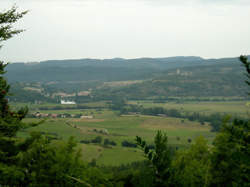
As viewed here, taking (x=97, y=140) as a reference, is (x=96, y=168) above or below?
above

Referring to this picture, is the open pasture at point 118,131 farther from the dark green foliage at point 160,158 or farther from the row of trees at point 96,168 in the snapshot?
the dark green foliage at point 160,158

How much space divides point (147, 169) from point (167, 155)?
0.76 ft

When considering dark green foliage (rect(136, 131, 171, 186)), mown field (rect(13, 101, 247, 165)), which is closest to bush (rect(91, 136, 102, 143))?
mown field (rect(13, 101, 247, 165))

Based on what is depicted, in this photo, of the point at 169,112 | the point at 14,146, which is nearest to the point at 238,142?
the point at 14,146

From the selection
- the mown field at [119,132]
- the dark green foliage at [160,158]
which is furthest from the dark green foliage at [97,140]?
the dark green foliage at [160,158]

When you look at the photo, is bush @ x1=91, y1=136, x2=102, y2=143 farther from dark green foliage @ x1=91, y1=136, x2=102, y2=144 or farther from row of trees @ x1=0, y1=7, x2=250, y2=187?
row of trees @ x1=0, y1=7, x2=250, y2=187

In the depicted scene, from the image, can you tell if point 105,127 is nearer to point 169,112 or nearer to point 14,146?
point 169,112

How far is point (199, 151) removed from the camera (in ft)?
85.9

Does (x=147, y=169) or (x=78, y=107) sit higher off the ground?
(x=147, y=169)

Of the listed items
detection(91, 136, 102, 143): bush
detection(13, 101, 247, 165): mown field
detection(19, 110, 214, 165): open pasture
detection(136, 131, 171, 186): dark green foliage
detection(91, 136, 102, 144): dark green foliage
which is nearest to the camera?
detection(136, 131, 171, 186): dark green foliage

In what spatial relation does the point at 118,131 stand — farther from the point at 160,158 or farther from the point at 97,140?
the point at 160,158

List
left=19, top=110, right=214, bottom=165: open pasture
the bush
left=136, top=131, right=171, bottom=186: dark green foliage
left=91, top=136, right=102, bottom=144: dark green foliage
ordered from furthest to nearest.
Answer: the bush, left=91, top=136, right=102, bottom=144: dark green foliage, left=19, top=110, right=214, bottom=165: open pasture, left=136, top=131, right=171, bottom=186: dark green foliage

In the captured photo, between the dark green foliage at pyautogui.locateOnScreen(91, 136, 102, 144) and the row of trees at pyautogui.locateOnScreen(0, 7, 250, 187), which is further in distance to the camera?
the dark green foliage at pyautogui.locateOnScreen(91, 136, 102, 144)

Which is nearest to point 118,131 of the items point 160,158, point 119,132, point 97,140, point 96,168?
point 119,132
